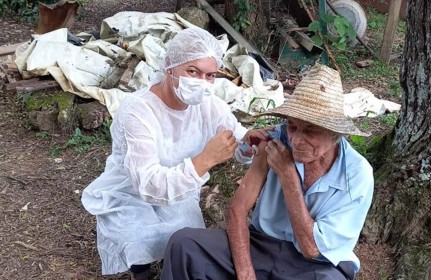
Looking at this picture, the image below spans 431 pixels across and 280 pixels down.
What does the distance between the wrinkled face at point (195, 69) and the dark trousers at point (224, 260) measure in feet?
2.30

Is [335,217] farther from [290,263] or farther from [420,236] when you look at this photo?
[420,236]

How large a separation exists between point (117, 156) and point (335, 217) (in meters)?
1.14

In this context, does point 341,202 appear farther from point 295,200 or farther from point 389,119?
point 389,119

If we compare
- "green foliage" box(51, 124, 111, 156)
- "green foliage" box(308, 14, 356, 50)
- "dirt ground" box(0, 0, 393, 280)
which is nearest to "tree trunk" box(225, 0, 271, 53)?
"green foliage" box(308, 14, 356, 50)

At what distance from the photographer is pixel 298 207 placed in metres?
2.20

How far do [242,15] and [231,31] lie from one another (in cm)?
24

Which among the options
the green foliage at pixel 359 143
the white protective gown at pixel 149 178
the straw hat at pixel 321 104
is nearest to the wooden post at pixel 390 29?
the green foliage at pixel 359 143

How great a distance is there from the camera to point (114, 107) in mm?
4699

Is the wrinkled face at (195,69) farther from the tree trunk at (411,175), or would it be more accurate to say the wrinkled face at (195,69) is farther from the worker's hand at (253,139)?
the tree trunk at (411,175)

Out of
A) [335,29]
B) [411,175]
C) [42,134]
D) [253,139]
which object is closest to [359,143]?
[411,175]

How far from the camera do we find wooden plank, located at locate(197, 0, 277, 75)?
605 centimetres

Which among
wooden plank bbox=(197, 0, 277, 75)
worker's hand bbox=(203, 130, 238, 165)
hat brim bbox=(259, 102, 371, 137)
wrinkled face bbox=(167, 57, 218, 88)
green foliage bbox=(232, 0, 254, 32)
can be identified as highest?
hat brim bbox=(259, 102, 371, 137)

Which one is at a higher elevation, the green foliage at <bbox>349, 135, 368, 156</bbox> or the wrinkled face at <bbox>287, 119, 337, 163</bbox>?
the wrinkled face at <bbox>287, 119, 337, 163</bbox>

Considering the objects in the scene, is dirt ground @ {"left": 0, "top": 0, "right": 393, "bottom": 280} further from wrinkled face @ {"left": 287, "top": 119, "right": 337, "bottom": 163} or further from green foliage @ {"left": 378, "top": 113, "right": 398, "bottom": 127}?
green foliage @ {"left": 378, "top": 113, "right": 398, "bottom": 127}
